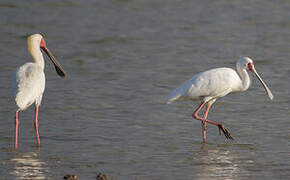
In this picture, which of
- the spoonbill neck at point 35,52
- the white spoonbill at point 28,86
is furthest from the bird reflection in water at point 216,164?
the spoonbill neck at point 35,52

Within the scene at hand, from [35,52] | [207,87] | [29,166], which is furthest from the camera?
[207,87]

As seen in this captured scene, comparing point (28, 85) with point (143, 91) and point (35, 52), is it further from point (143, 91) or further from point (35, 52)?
point (143, 91)

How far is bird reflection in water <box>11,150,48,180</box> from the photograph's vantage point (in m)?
7.74

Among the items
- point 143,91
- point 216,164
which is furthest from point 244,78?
point 216,164

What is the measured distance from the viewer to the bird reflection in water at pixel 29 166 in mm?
7742

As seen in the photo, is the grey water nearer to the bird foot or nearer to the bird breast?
the bird foot

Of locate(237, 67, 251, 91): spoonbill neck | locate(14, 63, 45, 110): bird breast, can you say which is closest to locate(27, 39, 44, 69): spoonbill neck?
locate(14, 63, 45, 110): bird breast

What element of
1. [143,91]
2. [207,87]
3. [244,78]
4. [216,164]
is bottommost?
[216,164]

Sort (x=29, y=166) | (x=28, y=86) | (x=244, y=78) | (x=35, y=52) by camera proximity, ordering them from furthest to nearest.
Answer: (x=244, y=78)
(x=35, y=52)
(x=28, y=86)
(x=29, y=166)

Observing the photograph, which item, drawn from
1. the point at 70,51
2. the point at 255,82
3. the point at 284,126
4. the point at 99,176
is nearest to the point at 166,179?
the point at 99,176

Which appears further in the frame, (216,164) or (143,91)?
(143,91)

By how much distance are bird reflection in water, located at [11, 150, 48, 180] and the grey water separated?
1 cm

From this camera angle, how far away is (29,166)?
823 cm

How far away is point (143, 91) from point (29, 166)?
15.8 feet
